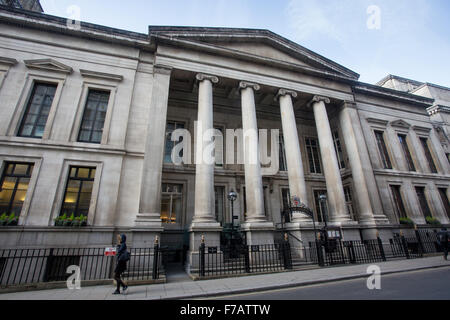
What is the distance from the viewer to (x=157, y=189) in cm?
1044

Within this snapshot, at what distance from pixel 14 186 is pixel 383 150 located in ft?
83.7

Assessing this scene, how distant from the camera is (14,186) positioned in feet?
31.3

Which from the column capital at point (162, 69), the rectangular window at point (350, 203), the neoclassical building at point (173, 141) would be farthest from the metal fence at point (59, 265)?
the rectangular window at point (350, 203)

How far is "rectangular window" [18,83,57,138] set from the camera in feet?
35.2

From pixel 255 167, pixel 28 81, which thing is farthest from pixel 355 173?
pixel 28 81

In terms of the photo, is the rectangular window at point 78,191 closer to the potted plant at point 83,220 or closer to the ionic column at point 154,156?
the potted plant at point 83,220

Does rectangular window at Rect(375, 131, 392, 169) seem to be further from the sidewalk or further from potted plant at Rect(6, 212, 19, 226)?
potted plant at Rect(6, 212, 19, 226)

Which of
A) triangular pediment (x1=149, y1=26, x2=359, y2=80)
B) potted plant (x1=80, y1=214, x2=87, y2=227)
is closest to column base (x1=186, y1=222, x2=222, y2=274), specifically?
potted plant (x1=80, y1=214, x2=87, y2=227)

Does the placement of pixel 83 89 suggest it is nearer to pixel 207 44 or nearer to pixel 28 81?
A: pixel 28 81

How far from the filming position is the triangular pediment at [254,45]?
1355cm

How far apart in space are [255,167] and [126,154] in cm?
726

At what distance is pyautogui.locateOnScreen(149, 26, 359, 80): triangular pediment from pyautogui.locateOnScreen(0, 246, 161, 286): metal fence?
40.8 feet

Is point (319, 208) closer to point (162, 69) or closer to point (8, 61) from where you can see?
point (162, 69)

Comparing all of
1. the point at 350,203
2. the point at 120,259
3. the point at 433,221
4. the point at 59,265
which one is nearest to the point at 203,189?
the point at 120,259
